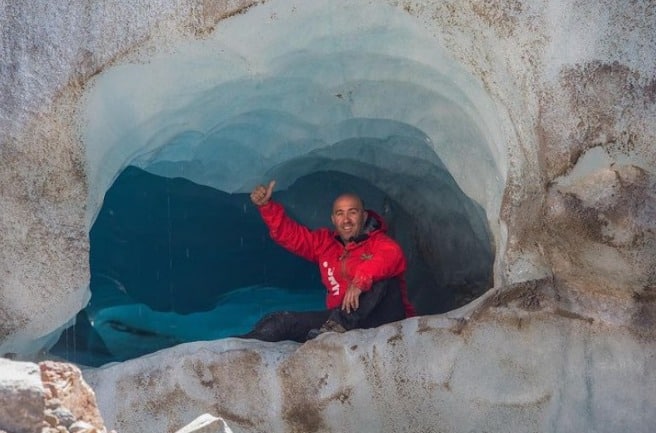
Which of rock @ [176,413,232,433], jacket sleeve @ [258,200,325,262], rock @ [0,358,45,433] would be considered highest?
jacket sleeve @ [258,200,325,262]

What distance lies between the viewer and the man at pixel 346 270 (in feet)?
11.9

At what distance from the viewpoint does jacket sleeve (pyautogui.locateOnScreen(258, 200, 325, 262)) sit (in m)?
3.97

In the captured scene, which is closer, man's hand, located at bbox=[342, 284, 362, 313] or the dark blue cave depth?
man's hand, located at bbox=[342, 284, 362, 313]

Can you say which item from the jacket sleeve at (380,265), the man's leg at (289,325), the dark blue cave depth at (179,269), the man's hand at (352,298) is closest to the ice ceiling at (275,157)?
the dark blue cave depth at (179,269)

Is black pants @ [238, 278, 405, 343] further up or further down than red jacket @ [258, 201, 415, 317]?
further down

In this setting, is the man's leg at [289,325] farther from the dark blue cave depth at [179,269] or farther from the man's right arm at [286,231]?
the dark blue cave depth at [179,269]

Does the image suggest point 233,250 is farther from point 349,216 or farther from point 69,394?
point 69,394

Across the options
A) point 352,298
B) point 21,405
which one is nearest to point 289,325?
point 352,298

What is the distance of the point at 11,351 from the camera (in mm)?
3383

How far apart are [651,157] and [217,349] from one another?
1.64 m

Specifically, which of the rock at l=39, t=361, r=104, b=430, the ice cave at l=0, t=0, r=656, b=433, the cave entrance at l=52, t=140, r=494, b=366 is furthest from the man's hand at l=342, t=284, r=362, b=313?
the rock at l=39, t=361, r=104, b=430

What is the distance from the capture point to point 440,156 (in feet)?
13.0

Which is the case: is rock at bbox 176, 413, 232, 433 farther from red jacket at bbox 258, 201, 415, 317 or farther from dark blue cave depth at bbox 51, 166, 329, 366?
dark blue cave depth at bbox 51, 166, 329, 366

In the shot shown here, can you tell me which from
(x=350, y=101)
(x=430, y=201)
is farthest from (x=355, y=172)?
(x=350, y=101)
